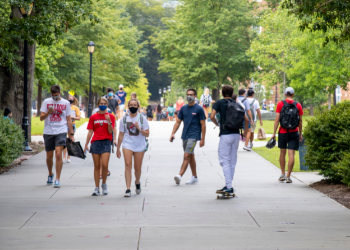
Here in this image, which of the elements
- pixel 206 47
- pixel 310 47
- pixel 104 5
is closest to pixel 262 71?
pixel 206 47

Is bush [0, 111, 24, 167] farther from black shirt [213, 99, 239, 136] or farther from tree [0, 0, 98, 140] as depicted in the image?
black shirt [213, 99, 239, 136]

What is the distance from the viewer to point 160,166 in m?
12.8

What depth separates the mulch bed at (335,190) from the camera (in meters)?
8.37

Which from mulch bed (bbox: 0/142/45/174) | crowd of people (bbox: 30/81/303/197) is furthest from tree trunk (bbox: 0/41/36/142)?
crowd of people (bbox: 30/81/303/197)

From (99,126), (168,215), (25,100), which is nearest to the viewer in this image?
(168,215)

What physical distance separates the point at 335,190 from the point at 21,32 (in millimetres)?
9792

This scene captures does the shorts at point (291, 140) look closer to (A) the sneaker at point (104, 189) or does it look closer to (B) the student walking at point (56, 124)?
(A) the sneaker at point (104, 189)

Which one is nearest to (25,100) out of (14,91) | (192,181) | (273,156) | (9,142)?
(14,91)

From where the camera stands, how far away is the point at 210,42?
4684 cm

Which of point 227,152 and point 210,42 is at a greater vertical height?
point 210,42

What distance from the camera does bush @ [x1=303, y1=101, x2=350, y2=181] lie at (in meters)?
9.51

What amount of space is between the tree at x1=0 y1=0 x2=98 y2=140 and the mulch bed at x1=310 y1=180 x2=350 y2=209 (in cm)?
881

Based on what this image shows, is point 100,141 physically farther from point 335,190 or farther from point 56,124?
point 335,190

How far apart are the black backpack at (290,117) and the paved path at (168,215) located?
1.12m
